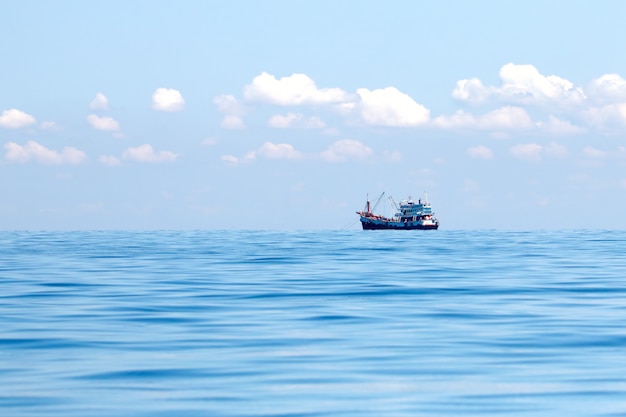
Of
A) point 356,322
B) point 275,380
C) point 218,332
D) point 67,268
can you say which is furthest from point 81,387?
point 67,268

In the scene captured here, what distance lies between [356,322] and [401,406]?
33.4 ft

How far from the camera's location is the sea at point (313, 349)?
16.0 meters

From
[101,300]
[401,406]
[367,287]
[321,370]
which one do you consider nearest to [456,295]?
[367,287]

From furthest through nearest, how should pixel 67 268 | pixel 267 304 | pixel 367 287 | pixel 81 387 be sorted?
1. pixel 67 268
2. pixel 367 287
3. pixel 267 304
4. pixel 81 387

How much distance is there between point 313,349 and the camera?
21172 millimetres

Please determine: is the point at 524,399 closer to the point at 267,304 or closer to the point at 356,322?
the point at 356,322

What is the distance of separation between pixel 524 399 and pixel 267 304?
15699 mm

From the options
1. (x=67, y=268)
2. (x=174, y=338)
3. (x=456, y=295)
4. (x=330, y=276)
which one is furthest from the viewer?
(x=67, y=268)

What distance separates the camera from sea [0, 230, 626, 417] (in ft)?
→ 52.6

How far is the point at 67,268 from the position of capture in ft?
177

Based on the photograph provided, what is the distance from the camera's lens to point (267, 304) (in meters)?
31.2

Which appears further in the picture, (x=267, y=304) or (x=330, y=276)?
(x=330, y=276)

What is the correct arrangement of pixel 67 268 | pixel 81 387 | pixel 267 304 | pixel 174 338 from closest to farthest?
pixel 81 387 → pixel 174 338 → pixel 267 304 → pixel 67 268

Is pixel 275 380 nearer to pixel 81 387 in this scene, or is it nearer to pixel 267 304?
pixel 81 387
